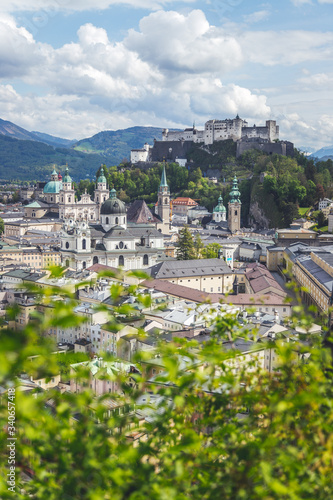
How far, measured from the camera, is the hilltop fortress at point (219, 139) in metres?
93.6

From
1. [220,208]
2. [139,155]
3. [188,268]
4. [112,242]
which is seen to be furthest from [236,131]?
[188,268]

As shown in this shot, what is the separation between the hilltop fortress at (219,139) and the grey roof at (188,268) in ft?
154

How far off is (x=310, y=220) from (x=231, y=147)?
99.4 feet

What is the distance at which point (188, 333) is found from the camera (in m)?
26.7

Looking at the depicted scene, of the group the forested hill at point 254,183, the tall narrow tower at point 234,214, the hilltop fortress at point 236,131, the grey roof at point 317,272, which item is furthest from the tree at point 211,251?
the hilltop fortress at point 236,131

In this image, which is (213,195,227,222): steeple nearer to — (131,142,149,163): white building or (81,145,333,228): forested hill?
(81,145,333,228): forested hill

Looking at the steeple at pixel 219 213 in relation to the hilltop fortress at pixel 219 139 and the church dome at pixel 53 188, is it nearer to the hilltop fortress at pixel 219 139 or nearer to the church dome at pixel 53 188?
the hilltop fortress at pixel 219 139

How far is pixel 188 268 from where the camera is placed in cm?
4831

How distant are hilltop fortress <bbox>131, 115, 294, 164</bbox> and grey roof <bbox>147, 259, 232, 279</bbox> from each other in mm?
46961

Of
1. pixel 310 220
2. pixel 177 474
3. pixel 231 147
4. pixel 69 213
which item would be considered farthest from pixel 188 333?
pixel 231 147

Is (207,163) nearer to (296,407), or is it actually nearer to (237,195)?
(237,195)

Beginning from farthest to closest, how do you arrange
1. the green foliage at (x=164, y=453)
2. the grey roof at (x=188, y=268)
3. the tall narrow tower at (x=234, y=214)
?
the tall narrow tower at (x=234, y=214) → the grey roof at (x=188, y=268) → the green foliage at (x=164, y=453)

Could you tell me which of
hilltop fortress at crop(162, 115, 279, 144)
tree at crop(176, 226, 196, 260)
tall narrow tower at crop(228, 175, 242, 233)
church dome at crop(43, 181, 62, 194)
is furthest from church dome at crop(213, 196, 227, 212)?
church dome at crop(43, 181, 62, 194)

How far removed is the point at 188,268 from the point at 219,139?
55278 mm
